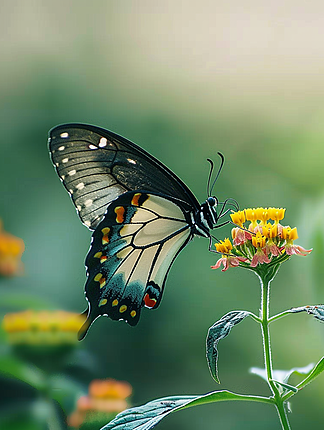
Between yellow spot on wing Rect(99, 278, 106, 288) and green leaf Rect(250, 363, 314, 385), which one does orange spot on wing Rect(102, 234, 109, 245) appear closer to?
yellow spot on wing Rect(99, 278, 106, 288)

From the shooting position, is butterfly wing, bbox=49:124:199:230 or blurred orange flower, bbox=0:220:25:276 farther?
blurred orange flower, bbox=0:220:25:276

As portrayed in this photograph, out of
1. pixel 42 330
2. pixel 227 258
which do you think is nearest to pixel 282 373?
pixel 227 258

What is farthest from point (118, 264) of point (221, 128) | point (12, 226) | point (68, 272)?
point (221, 128)

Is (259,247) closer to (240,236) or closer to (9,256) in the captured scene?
(240,236)

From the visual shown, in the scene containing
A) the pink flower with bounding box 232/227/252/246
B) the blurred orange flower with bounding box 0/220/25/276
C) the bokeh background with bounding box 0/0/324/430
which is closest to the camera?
the pink flower with bounding box 232/227/252/246

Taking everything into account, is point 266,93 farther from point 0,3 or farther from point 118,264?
point 118,264

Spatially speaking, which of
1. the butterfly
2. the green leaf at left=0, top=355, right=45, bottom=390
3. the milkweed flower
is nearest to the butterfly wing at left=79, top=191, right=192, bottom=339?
the butterfly
